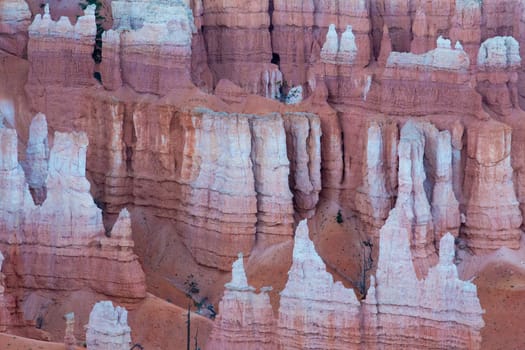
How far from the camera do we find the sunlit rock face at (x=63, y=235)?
62.3 metres

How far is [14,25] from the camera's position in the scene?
7081cm

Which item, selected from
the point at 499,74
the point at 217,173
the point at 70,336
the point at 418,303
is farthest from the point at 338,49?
the point at 70,336

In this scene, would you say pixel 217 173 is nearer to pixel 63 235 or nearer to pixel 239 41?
pixel 63 235

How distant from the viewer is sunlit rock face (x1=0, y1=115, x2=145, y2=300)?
6234cm

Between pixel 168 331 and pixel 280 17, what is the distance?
13.9 meters

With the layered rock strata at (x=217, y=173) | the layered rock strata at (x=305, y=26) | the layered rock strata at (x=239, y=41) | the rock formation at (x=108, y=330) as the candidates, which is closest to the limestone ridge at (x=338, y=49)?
the layered rock strata at (x=217, y=173)

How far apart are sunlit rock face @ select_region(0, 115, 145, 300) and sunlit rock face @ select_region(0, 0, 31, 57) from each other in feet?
28.6

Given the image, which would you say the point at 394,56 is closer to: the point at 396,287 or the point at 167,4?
the point at 167,4

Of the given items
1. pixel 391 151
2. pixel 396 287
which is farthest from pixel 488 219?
pixel 396 287

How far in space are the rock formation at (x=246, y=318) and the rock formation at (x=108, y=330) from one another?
245 centimetres

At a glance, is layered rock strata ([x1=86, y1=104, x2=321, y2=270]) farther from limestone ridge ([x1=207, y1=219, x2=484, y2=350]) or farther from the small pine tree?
limestone ridge ([x1=207, y1=219, x2=484, y2=350])

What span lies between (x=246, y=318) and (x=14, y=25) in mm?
16305

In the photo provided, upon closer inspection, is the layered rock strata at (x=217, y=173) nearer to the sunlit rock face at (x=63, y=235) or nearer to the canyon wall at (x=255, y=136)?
the canyon wall at (x=255, y=136)

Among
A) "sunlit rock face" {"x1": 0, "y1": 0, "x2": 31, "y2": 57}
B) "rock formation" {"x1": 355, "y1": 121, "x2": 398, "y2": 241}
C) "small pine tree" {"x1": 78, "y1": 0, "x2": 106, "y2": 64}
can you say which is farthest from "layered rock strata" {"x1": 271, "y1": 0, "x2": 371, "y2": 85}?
"sunlit rock face" {"x1": 0, "y1": 0, "x2": 31, "y2": 57}
